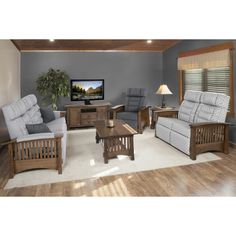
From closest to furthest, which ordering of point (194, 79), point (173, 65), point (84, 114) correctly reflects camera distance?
point (194, 79), point (84, 114), point (173, 65)

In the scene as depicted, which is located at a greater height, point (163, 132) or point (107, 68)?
point (107, 68)

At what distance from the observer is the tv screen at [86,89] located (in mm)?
6730

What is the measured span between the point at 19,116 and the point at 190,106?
3249 millimetres

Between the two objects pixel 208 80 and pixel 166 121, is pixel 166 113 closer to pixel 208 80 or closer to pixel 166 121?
pixel 166 121

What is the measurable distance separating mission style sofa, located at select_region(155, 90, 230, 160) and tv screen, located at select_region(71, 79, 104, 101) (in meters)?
2.73

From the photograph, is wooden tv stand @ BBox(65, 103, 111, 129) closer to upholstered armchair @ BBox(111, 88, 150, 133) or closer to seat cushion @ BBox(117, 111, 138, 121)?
upholstered armchair @ BBox(111, 88, 150, 133)

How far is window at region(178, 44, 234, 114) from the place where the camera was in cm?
466

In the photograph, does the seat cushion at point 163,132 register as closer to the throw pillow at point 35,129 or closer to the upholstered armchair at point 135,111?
the upholstered armchair at point 135,111

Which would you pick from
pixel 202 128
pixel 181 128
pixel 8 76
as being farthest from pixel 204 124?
pixel 8 76

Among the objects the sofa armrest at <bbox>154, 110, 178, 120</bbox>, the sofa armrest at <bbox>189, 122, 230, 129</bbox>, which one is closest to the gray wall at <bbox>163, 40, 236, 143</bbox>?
the sofa armrest at <bbox>154, 110, 178, 120</bbox>

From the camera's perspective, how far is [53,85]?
6164 mm
